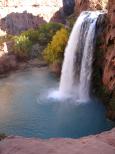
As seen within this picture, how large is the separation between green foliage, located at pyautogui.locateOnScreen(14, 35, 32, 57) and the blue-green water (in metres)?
9.27

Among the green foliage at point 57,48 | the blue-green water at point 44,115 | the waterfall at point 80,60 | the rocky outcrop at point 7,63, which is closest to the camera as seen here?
the blue-green water at point 44,115

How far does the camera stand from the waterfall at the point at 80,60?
31.0 m

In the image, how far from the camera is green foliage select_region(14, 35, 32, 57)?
141 ft

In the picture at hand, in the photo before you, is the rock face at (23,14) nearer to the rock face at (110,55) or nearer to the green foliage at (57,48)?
the green foliage at (57,48)

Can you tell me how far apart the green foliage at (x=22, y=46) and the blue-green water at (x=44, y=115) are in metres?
9.27

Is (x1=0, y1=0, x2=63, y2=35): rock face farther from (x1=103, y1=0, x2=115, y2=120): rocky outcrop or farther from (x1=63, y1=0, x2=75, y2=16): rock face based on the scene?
(x1=103, y1=0, x2=115, y2=120): rocky outcrop

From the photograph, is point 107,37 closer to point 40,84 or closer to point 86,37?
point 86,37

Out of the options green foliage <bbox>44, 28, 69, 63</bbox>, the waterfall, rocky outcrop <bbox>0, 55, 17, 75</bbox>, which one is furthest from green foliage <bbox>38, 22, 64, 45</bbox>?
the waterfall

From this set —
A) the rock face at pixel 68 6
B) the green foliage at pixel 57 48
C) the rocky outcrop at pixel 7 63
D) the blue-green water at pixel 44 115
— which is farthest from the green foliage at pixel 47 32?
the blue-green water at pixel 44 115

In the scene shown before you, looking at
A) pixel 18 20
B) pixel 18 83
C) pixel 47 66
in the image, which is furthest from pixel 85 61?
pixel 18 20

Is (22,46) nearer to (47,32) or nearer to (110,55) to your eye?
(47,32)

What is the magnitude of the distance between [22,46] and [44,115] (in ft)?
58.6

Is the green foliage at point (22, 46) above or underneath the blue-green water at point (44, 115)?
above

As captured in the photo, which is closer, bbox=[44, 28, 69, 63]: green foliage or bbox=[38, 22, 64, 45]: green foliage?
bbox=[44, 28, 69, 63]: green foliage
